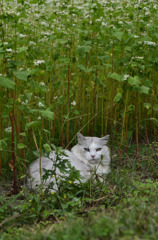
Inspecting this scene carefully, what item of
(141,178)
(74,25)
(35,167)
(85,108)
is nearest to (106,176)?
(141,178)

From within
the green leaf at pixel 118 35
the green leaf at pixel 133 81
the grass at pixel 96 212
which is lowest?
the grass at pixel 96 212

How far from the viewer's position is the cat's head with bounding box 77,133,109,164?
4234mm

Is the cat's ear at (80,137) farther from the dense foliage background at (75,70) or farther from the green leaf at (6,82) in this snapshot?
the green leaf at (6,82)

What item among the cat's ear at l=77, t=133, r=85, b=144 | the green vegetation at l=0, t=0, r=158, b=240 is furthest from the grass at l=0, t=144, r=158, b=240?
the cat's ear at l=77, t=133, r=85, b=144

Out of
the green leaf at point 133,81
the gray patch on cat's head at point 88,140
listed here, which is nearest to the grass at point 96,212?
the gray patch on cat's head at point 88,140

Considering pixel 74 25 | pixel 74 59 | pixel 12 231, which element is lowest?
pixel 12 231

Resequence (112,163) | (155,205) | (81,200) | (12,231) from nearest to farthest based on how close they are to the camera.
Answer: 1. (155,205)
2. (12,231)
3. (81,200)
4. (112,163)

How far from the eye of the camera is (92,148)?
426 cm

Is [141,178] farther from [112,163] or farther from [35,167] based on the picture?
[35,167]

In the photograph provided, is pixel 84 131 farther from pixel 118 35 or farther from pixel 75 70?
pixel 118 35

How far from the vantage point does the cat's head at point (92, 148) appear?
423 centimetres

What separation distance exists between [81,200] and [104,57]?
177 cm

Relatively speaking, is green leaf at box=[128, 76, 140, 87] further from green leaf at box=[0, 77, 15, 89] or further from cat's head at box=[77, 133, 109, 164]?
green leaf at box=[0, 77, 15, 89]

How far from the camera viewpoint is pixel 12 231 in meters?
2.83
